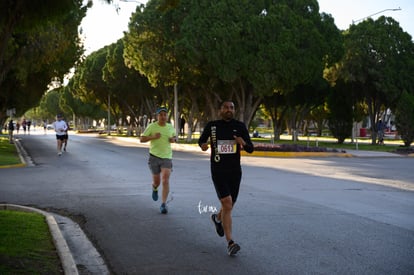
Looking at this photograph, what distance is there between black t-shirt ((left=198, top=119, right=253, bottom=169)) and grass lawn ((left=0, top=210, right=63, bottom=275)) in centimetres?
214

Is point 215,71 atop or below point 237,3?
below

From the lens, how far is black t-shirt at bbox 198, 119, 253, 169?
6348 mm

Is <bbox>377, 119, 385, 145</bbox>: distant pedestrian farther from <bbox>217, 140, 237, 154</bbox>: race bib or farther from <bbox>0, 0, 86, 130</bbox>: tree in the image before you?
<bbox>217, 140, 237, 154</bbox>: race bib

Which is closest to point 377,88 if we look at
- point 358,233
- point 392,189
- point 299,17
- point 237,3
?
point 299,17

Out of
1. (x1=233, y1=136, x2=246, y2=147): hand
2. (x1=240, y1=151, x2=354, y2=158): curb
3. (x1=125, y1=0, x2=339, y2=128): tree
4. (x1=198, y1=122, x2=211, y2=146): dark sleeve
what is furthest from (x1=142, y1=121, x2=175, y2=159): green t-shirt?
(x1=125, y1=0, x2=339, y2=128): tree

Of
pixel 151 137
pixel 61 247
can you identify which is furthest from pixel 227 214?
pixel 151 137

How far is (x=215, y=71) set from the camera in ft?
108

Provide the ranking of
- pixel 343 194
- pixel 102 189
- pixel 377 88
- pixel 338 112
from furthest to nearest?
pixel 338 112 < pixel 377 88 < pixel 102 189 < pixel 343 194

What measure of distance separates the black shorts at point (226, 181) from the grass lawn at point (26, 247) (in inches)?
76.9

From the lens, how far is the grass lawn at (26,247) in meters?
5.39

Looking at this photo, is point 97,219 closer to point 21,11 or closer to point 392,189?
point 21,11

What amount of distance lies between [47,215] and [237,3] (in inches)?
1025

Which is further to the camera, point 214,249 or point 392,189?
point 392,189

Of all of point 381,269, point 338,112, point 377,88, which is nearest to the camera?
point 381,269
